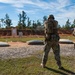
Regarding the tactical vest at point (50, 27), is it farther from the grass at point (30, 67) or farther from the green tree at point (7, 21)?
the green tree at point (7, 21)

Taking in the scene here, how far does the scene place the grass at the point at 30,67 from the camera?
8133 mm

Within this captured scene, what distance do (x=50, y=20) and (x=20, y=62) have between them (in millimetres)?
2499

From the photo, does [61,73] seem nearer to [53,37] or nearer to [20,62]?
[53,37]

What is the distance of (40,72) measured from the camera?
8141 millimetres

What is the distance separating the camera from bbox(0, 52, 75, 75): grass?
26.7ft

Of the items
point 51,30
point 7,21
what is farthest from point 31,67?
point 7,21

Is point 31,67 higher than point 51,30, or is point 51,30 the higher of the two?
point 51,30

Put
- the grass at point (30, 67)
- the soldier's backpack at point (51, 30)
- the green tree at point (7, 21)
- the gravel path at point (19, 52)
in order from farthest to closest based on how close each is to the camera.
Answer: the green tree at point (7, 21) < the gravel path at point (19, 52) < the soldier's backpack at point (51, 30) < the grass at point (30, 67)

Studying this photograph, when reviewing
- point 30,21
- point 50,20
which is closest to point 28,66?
point 50,20

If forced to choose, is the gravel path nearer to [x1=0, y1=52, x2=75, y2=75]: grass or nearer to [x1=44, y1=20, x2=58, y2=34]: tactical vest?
[x1=0, y1=52, x2=75, y2=75]: grass

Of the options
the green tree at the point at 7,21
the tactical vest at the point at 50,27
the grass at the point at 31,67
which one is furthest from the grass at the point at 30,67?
the green tree at the point at 7,21

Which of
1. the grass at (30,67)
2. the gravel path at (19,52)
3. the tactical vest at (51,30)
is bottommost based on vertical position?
the grass at (30,67)

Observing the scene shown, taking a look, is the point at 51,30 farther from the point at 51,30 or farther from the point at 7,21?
the point at 7,21

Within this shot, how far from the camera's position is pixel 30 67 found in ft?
29.1
